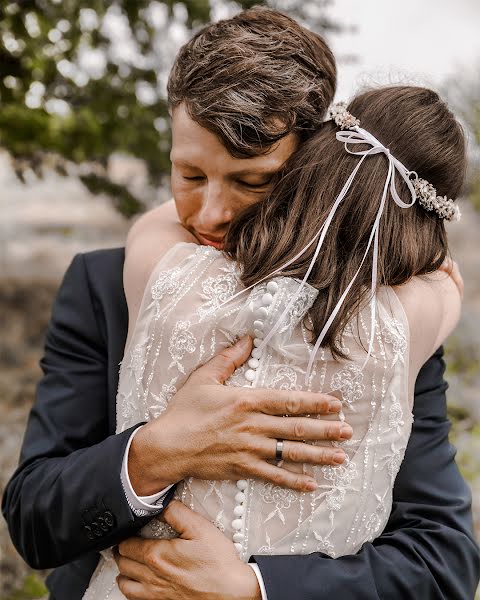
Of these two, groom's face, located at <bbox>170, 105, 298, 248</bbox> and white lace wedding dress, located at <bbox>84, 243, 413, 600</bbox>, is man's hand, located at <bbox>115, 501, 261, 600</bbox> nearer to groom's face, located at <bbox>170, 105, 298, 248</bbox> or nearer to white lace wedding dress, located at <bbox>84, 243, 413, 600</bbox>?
white lace wedding dress, located at <bbox>84, 243, 413, 600</bbox>

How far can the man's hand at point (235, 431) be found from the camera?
5.90ft

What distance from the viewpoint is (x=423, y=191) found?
2.04 m

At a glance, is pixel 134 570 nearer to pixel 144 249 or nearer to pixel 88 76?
pixel 144 249

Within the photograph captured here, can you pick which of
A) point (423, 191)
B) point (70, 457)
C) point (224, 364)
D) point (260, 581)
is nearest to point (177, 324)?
point (224, 364)

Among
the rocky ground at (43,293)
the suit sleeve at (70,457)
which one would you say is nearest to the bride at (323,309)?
the suit sleeve at (70,457)

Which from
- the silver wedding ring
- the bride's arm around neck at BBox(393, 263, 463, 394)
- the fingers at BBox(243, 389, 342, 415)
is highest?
the bride's arm around neck at BBox(393, 263, 463, 394)

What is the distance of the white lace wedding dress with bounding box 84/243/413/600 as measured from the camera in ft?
5.96

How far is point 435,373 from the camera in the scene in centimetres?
221

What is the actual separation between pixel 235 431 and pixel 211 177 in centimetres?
73

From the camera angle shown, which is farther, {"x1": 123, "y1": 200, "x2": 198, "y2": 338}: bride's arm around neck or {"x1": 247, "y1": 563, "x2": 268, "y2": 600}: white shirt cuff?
{"x1": 123, "y1": 200, "x2": 198, "y2": 338}: bride's arm around neck

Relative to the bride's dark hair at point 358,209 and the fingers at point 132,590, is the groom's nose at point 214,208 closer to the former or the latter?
the bride's dark hair at point 358,209

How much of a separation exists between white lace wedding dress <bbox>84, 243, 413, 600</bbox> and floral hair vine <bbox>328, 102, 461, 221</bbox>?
32cm

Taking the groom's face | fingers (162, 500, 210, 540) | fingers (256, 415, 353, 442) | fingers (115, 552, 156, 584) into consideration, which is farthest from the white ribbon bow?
fingers (115, 552, 156, 584)

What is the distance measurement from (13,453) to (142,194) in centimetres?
232
